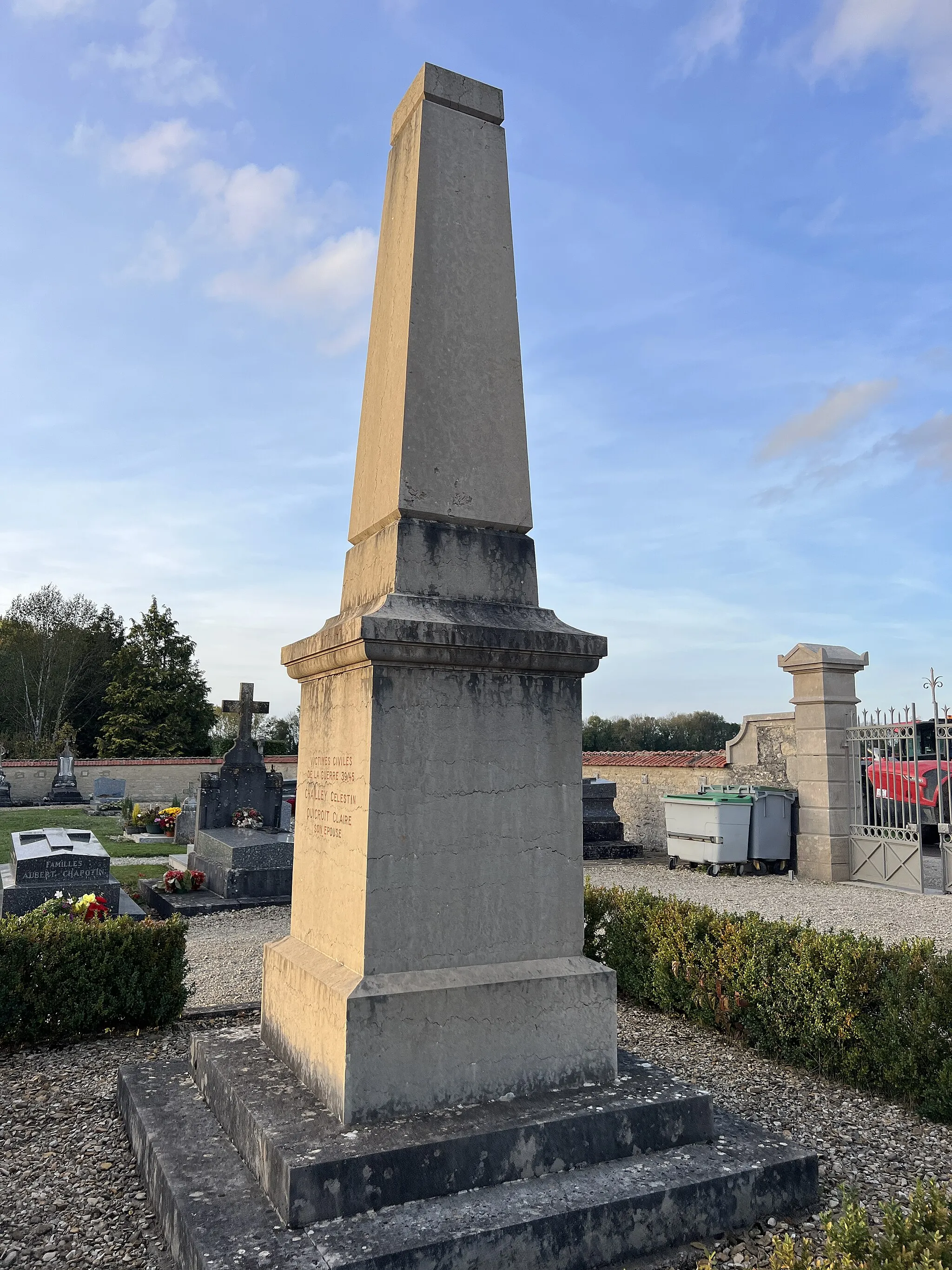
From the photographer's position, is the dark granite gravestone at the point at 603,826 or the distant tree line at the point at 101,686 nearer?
the dark granite gravestone at the point at 603,826

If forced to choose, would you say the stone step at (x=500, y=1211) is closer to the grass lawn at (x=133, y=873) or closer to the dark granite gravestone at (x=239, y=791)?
the grass lawn at (x=133, y=873)

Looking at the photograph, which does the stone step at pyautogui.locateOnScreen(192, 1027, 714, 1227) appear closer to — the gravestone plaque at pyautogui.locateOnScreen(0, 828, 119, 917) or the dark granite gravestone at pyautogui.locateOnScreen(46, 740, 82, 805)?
the gravestone plaque at pyautogui.locateOnScreen(0, 828, 119, 917)

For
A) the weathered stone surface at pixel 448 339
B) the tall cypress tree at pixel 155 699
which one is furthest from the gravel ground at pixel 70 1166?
the tall cypress tree at pixel 155 699

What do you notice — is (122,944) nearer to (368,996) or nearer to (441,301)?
(368,996)

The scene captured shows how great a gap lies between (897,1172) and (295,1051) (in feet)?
8.47

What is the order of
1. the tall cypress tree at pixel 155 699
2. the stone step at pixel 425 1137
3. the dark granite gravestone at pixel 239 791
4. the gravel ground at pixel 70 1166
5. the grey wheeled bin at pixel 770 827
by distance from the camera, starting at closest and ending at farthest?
the stone step at pixel 425 1137, the gravel ground at pixel 70 1166, the grey wheeled bin at pixel 770 827, the dark granite gravestone at pixel 239 791, the tall cypress tree at pixel 155 699

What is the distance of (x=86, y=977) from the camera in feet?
17.0

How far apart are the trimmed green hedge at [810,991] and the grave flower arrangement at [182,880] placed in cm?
685

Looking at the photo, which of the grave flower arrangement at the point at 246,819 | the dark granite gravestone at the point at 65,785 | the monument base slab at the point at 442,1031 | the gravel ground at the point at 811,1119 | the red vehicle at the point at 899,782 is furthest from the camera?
the dark granite gravestone at the point at 65,785

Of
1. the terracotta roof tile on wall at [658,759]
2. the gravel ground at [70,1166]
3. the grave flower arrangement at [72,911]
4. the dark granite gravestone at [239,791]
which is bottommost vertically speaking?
the gravel ground at [70,1166]

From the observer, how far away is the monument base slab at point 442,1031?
10.1ft

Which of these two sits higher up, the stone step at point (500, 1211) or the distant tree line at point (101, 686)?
the distant tree line at point (101, 686)

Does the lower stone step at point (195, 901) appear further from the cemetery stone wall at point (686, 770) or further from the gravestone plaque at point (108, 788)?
the gravestone plaque at point (108, 788)

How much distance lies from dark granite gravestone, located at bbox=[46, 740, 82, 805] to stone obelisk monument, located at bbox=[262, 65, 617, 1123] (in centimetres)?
2588
